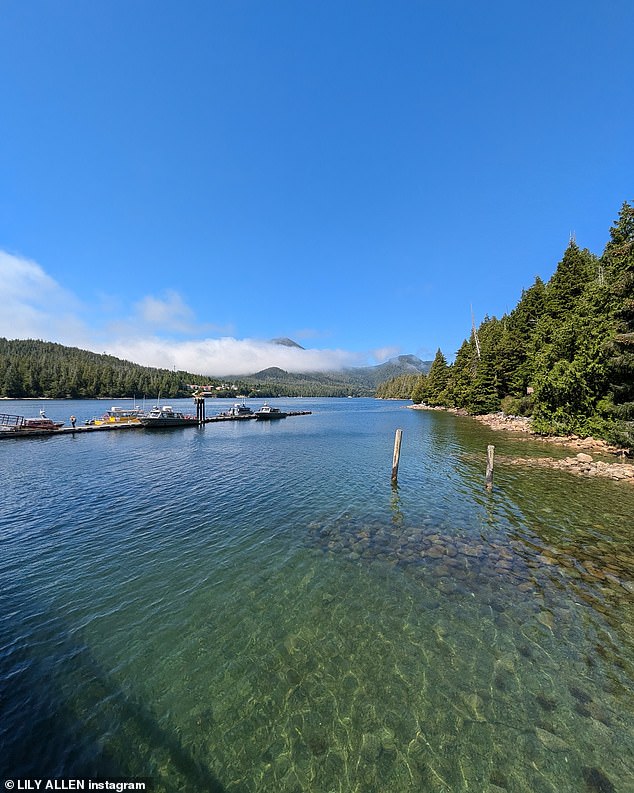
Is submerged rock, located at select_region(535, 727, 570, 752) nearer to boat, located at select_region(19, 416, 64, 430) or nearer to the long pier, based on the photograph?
the long pier

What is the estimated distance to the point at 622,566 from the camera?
35.3ft

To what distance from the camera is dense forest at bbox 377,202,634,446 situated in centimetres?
2388

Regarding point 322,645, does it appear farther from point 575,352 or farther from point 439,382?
point 439,382

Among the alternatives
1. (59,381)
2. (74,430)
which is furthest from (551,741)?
(59,381)

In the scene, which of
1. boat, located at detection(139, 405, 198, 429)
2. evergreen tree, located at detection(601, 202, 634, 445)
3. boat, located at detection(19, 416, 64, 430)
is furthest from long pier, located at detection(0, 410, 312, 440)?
evergreen tree, located at detection(601, 202, 634, 445)

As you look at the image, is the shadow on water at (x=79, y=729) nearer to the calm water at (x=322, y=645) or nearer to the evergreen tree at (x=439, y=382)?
the calm water at (x=322, y=645)

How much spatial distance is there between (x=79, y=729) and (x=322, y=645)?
479 cm

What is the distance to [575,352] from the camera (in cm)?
3459

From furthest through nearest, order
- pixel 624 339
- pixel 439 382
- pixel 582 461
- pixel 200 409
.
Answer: pixel 439 382 < pixel 200 409 < pixel 582 461 < pixel 624 339

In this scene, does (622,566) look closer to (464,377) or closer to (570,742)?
(570,742)

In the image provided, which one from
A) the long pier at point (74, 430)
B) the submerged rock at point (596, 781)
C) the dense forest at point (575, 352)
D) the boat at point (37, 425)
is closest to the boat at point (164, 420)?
the long pier at point (74, 430)

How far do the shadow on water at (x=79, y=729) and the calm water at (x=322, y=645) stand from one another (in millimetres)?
32

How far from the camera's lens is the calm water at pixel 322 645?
5.16 m

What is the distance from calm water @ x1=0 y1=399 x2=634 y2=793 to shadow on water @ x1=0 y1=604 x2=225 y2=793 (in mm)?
32
